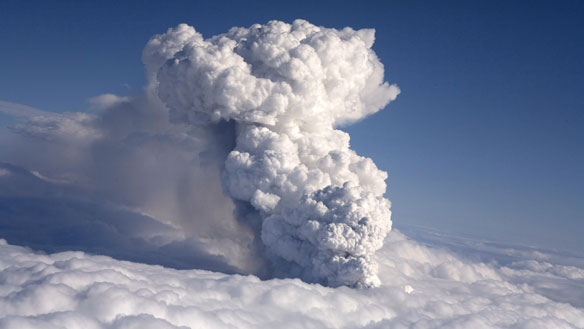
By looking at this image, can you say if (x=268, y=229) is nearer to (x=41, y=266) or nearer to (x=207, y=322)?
(x=207, y=322)

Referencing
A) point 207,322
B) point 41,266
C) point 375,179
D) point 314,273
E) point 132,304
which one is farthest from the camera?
point 375,179

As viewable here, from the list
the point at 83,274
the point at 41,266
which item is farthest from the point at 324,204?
the point at 41,266

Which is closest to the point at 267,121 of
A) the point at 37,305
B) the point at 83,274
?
the point at 83,274

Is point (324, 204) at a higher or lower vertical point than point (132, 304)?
higher

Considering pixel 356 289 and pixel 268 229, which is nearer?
pixel 356 289

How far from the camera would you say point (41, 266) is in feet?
212

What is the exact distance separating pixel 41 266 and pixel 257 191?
3672 centimetres

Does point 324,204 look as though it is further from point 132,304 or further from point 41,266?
point 41,266

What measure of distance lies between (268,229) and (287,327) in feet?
55.3

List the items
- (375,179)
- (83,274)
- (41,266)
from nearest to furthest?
(83,274) < (41,266) < (375,179)

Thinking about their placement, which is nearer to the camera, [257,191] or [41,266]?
[41,266]

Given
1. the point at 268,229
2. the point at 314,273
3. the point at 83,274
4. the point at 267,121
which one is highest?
the point at 267,121

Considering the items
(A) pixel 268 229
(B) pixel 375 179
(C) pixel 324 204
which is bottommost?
(A) pixel 268 229

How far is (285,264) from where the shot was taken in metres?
78.3
